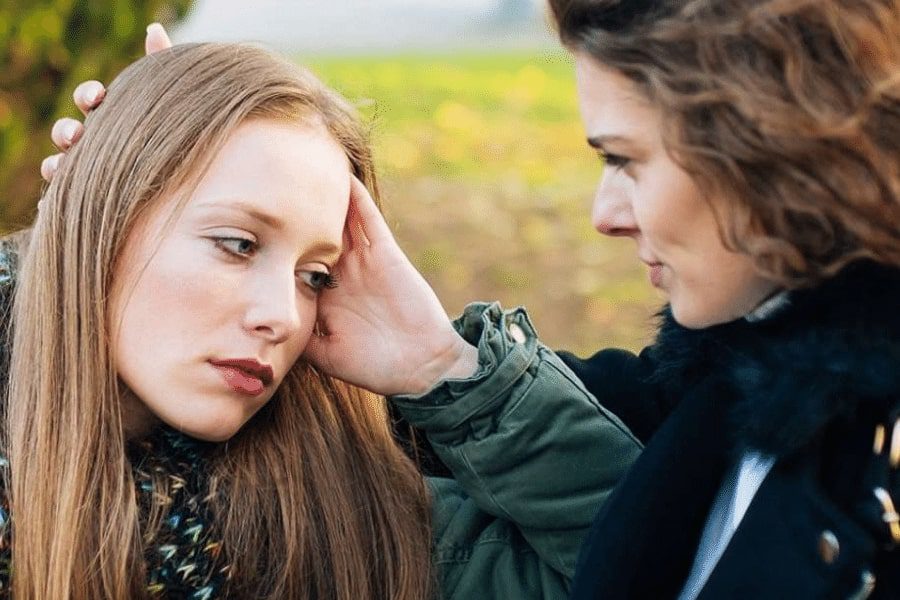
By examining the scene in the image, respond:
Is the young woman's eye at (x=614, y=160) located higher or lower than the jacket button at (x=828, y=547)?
higher

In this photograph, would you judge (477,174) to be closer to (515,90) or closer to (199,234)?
(515,90)

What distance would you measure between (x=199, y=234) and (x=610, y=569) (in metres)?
0.92

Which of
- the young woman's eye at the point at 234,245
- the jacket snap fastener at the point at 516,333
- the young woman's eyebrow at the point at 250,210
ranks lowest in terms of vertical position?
the jacket snap fastener at the point at 516,333

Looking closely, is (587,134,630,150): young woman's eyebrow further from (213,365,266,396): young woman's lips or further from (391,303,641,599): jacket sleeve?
(213,365,266,396): young woman's lips

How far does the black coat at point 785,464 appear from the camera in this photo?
2059 mm

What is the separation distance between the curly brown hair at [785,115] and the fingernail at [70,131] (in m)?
1.11

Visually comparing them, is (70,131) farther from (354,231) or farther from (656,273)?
(656,273)

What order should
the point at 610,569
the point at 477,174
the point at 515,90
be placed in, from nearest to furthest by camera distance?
the point at 610,569 < the point at 477,174 < the point at 515,90

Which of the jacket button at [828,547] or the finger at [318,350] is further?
the finger at [318,350]

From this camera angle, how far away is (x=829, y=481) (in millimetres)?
2131

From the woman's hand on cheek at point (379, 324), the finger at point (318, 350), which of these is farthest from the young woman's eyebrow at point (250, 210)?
the finger at point (318, 350)

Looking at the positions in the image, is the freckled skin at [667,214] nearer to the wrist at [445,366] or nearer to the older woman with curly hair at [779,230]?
the older woman with curly hair at [779,230]

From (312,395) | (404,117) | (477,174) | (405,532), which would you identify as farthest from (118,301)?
(404,117)

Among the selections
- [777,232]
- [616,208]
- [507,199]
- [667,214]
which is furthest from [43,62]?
[507,199]
